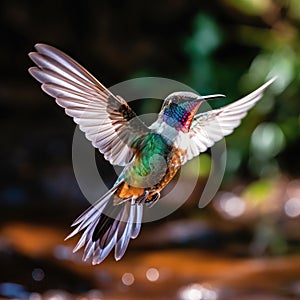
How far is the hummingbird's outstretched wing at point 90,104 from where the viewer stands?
0.75ft

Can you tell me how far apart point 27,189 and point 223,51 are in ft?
2.77

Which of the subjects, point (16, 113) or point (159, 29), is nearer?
point (159, 29)

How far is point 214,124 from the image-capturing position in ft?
1.02

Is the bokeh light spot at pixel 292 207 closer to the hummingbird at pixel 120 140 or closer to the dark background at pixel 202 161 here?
the dark background at pixel 202 161

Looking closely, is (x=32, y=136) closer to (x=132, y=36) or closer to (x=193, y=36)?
(x=132, y=36)

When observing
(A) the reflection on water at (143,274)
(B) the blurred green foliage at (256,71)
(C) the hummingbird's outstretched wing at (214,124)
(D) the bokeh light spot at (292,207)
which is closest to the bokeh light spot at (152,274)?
(A) the reflection on water at (143,274)

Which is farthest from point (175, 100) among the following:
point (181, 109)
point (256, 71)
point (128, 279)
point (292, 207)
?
point (292, 207)

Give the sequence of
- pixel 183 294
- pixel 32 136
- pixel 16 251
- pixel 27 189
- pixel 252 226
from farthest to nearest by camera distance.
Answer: pixel 32 136, pixel 27 189, pixel 252 226, pixel 16 251, pixel 183 294

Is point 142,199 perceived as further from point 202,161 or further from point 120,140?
point 202,161

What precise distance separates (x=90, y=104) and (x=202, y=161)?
1.21m

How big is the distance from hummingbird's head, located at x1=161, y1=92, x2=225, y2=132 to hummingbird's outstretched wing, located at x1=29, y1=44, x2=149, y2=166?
0.05ft

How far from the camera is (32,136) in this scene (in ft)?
8.95

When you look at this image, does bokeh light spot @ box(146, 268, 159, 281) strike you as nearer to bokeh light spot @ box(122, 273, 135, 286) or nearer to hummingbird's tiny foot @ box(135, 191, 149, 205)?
bokeh light spot @ box(122, 273, 135, 286)

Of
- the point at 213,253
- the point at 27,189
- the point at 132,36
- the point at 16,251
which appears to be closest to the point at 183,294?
the point at 213,253
